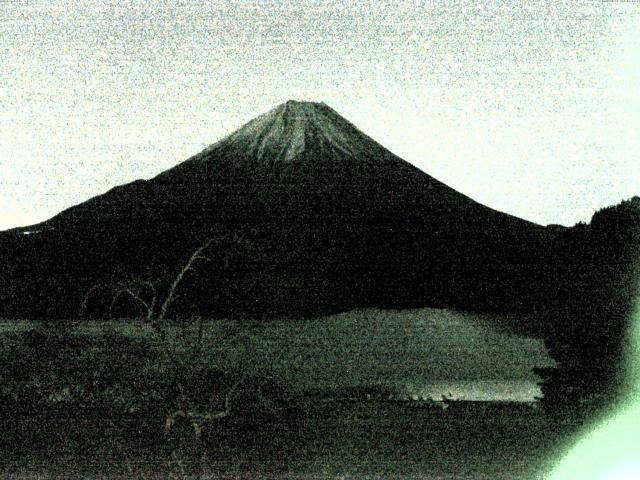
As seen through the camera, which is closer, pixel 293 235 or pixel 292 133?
pixel 293 235

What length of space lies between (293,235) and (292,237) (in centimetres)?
26

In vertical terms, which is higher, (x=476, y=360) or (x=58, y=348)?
(x=58, y=348)

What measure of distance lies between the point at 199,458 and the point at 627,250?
6.38m

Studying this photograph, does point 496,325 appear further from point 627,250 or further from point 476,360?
point 627,250

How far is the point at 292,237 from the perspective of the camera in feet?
102

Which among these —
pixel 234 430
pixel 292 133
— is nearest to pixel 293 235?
pixel 292 133

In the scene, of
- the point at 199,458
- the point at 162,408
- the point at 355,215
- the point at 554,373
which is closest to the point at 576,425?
the point at 554,373

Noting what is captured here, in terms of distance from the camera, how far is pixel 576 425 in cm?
1023

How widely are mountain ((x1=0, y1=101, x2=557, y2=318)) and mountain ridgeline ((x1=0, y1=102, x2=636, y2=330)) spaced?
72mm

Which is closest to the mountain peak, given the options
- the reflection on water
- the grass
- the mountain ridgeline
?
the mountain ridgeline

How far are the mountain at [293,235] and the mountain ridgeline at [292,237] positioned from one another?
7 cm

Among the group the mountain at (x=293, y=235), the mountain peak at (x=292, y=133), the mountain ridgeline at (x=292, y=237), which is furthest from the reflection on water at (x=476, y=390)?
the mountain peak at (x=292, y=133)

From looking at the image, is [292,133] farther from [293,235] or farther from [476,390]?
[476,390]

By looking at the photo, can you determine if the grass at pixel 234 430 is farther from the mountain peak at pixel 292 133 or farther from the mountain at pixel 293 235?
the mountain peak at pixel 292 133
